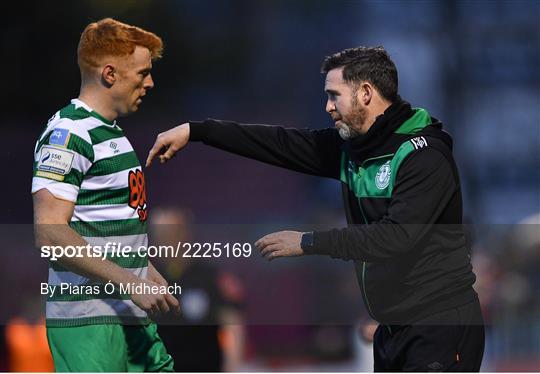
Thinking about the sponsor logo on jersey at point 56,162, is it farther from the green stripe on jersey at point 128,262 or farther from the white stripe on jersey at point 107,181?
the green stripe on jersey at point 128,262

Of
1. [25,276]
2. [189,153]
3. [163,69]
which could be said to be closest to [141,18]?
[163,69]

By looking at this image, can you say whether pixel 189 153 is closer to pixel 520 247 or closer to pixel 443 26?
pixel 443 26

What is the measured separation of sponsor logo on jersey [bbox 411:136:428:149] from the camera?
3.75m

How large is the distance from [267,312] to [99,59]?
1.70 meters

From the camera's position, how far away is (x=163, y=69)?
4.54m

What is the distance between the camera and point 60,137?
3.45 metres

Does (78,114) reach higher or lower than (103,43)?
lower

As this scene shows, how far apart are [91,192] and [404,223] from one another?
1043mm

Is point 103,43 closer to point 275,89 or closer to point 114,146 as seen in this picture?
point 114,146

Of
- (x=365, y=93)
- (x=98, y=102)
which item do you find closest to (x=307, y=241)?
(x=365, y=93)

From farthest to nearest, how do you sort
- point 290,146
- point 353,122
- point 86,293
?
point 290,146 < point 353,122 < point 86,293

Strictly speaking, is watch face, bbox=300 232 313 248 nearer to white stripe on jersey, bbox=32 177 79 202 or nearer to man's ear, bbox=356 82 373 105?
man's ear, bbox=356 82 373 105

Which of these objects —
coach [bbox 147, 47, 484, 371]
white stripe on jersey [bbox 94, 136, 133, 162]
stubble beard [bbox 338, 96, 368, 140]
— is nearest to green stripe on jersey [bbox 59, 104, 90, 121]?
white stripe on jersey [bbox 94, 136, 133, 162]

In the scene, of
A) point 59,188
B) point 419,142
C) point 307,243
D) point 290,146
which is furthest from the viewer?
point 290,146
